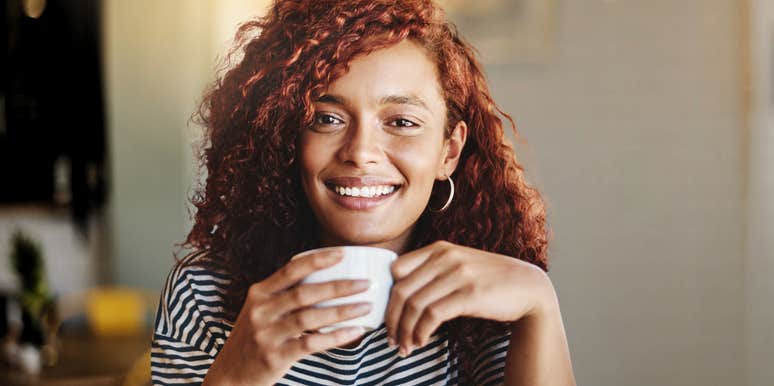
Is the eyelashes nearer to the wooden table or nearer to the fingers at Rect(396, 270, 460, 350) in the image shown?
the fingers at Rect(396, 270, 460, 350)

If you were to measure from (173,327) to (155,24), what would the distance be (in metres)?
0.31

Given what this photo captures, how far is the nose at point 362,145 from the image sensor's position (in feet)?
1.42

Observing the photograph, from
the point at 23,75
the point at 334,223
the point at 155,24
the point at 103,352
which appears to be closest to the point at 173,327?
the point at 334,223

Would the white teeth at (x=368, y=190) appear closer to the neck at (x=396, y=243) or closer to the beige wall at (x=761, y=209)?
the neck at (x=396, y=243)

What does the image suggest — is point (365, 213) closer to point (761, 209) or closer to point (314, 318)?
point (314, 318)

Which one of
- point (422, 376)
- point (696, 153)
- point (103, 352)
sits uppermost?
point (696, 153)

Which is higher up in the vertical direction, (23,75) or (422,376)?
(23,75)

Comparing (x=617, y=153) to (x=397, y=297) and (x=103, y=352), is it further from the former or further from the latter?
(x=103, y=352)

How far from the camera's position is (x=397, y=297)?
384mm

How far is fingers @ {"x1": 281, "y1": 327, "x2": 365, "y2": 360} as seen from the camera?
1.29 ft

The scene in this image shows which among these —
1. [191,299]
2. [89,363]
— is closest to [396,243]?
[191,299]

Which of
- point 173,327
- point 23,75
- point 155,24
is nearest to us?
point 173,327

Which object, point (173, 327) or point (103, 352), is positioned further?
point (103, 352)

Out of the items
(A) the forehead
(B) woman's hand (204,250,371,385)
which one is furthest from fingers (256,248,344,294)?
(A) the forehead
